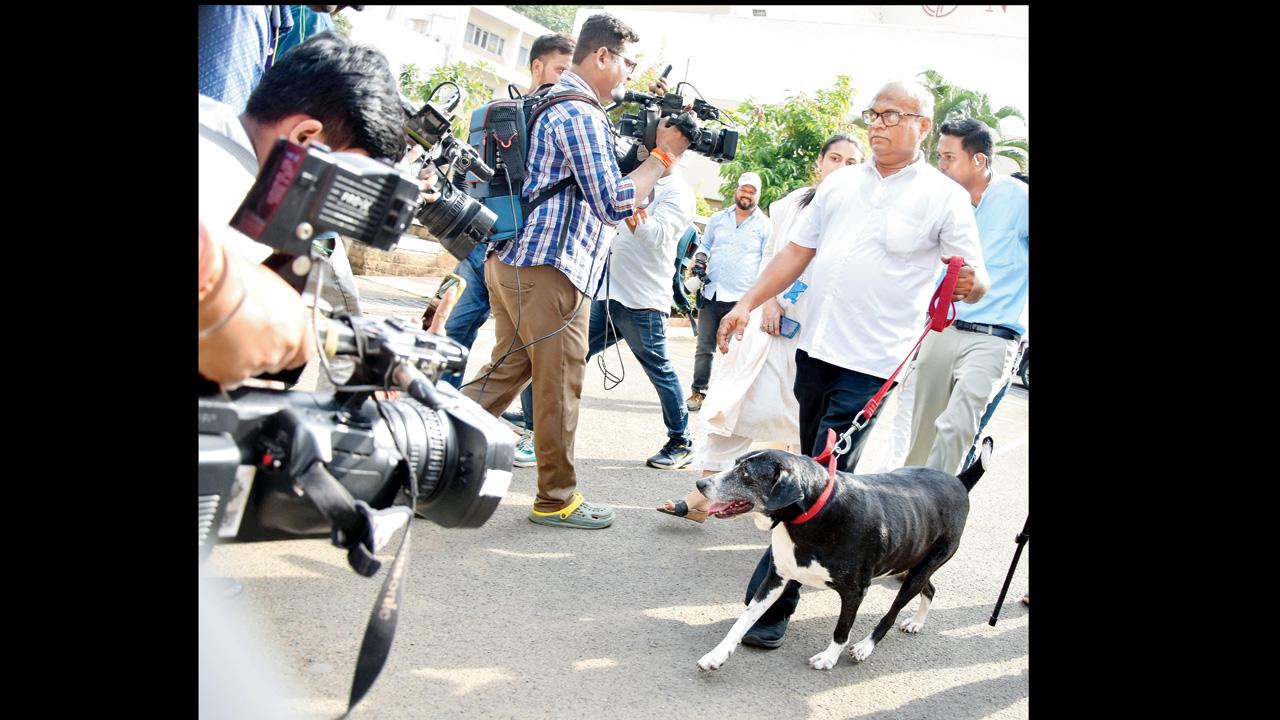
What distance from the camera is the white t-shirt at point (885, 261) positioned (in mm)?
3598

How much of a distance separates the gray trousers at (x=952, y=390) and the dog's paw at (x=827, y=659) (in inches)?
56.4

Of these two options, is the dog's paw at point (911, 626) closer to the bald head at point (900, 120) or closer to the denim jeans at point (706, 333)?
the bald head at point (900, 120)

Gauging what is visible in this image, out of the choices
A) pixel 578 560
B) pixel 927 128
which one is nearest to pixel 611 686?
pixel 578 560

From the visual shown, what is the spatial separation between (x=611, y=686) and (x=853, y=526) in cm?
96

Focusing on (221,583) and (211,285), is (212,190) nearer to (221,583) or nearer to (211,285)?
(211,285)

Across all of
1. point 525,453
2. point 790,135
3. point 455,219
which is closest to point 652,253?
point 525,453

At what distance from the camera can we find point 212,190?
4.88ft

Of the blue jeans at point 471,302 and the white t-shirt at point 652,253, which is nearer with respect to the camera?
the blue jeans at point 471,302

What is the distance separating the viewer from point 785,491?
3.05 meters

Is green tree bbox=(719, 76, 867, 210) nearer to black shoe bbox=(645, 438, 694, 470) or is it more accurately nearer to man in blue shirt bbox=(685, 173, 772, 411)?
man in blue shirt bbox=(685, 173, 772, 411)

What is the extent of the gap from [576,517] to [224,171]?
3.02m

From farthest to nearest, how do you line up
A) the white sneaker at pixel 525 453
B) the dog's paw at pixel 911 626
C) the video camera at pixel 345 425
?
the white sneaker at pixel 525 453
the dog's paw at pixel 911 626
the video camera at pixel 345 425

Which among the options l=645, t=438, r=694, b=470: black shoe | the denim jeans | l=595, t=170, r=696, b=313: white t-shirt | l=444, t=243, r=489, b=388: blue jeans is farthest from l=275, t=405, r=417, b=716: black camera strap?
the denim jeans

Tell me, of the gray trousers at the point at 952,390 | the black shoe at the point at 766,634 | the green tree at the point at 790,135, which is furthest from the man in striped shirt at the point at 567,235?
the green tree at the point at 790,135
